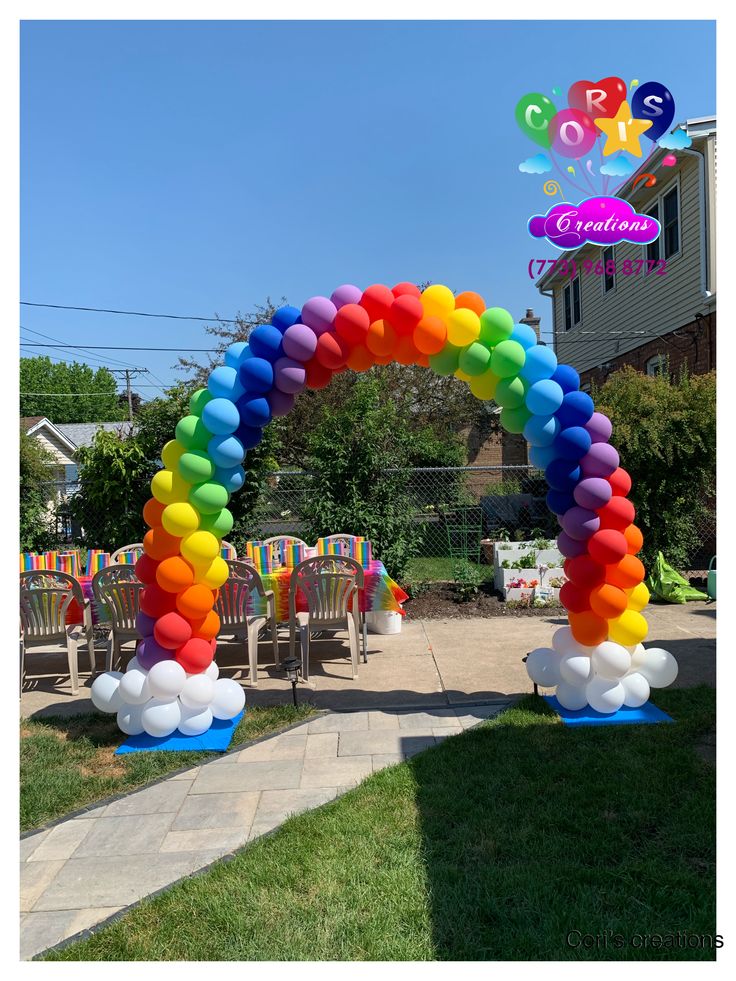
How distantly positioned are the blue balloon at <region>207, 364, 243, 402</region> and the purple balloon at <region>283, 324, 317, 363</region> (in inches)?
16.7

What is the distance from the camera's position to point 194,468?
14.7 ft

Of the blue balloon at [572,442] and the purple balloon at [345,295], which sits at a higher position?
the purple balloon at [345,295]

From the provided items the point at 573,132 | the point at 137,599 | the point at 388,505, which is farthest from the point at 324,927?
the point at 573,132

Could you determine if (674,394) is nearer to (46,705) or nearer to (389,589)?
(389,589)

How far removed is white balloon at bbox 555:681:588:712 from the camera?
15.4 feet

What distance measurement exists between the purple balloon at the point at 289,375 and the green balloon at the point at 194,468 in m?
0.77

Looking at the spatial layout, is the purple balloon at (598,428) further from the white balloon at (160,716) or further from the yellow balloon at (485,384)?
the white balloon at (160,716)

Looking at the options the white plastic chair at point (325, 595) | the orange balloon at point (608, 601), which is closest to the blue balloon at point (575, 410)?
the orange balloon at point (608, 601)

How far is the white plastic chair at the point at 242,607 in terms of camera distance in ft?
19.1

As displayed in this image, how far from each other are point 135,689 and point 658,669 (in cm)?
375

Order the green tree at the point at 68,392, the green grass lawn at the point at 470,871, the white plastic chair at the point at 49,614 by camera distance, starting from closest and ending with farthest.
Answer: the green grass lawn at the point at 470,871 → the white plastic chair at the point at 49,614 → the green tree at the point at 68,392

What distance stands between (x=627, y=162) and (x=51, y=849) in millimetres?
9665

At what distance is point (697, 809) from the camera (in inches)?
133

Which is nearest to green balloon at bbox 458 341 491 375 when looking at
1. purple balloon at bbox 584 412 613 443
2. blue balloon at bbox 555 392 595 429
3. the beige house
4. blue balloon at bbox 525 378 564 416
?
blue balloon at bbox 525 378 564 416
